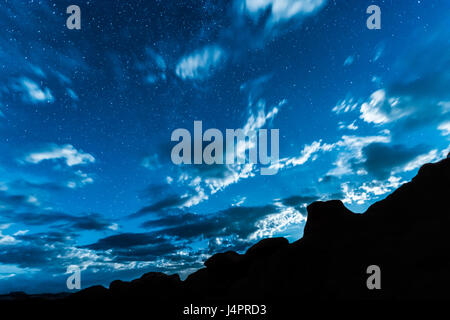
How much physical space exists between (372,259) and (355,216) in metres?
5.32

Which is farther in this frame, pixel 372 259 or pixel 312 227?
pixel 312 227

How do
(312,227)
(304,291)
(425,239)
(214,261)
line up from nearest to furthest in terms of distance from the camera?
(425,239), (304,291), (312,227), (214,261)

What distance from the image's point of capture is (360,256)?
16.3 m

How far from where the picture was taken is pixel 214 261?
26.6 m

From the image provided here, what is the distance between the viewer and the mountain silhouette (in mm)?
13234

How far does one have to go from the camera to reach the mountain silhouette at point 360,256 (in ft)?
43.4

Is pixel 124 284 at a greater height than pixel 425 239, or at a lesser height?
lesser
